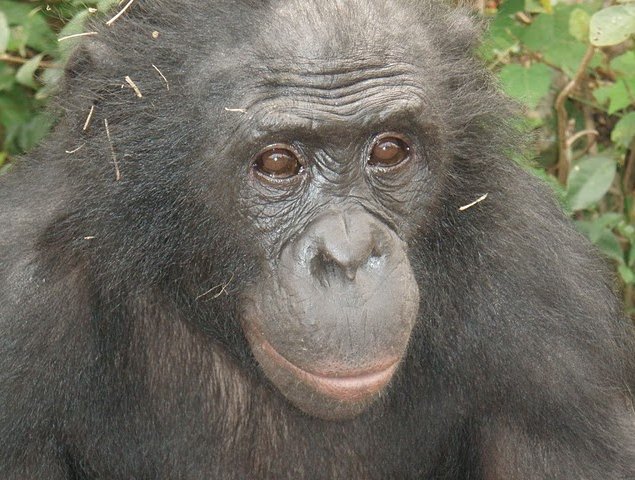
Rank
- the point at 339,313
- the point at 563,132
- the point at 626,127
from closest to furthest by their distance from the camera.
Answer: the point at 339,313 < the point at 626,127 < the point at 563,132

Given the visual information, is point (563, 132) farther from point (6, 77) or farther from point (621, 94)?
point (6, 77)

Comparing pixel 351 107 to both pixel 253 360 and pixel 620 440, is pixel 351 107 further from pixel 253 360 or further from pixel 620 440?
pixel 620 440

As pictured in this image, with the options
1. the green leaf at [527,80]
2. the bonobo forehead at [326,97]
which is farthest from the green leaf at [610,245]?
the bonobo forehead at [326,97]

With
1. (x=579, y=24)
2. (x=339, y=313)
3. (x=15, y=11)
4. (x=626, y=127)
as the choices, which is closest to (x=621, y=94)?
(x=626, y=127)

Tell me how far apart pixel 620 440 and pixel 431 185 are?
148 centimetres

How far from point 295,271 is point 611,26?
233cm

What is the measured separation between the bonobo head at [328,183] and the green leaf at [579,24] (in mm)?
1996

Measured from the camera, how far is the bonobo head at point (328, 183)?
4.20 meters

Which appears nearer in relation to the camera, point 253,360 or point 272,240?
point 272,240

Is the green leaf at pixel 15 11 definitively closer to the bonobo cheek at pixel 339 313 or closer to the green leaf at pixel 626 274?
the bonobo cheek at pixel 339 313

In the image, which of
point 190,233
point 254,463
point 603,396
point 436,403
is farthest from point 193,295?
point 603,396

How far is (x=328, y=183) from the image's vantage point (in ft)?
14.7

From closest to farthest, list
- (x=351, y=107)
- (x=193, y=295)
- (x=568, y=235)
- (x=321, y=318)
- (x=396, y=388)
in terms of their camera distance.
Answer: (x=321, y=318), (x=351, y=107), (x=193, y=295), (x=396, y=388), (x=568, y=235)

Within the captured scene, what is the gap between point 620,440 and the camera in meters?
5.23
